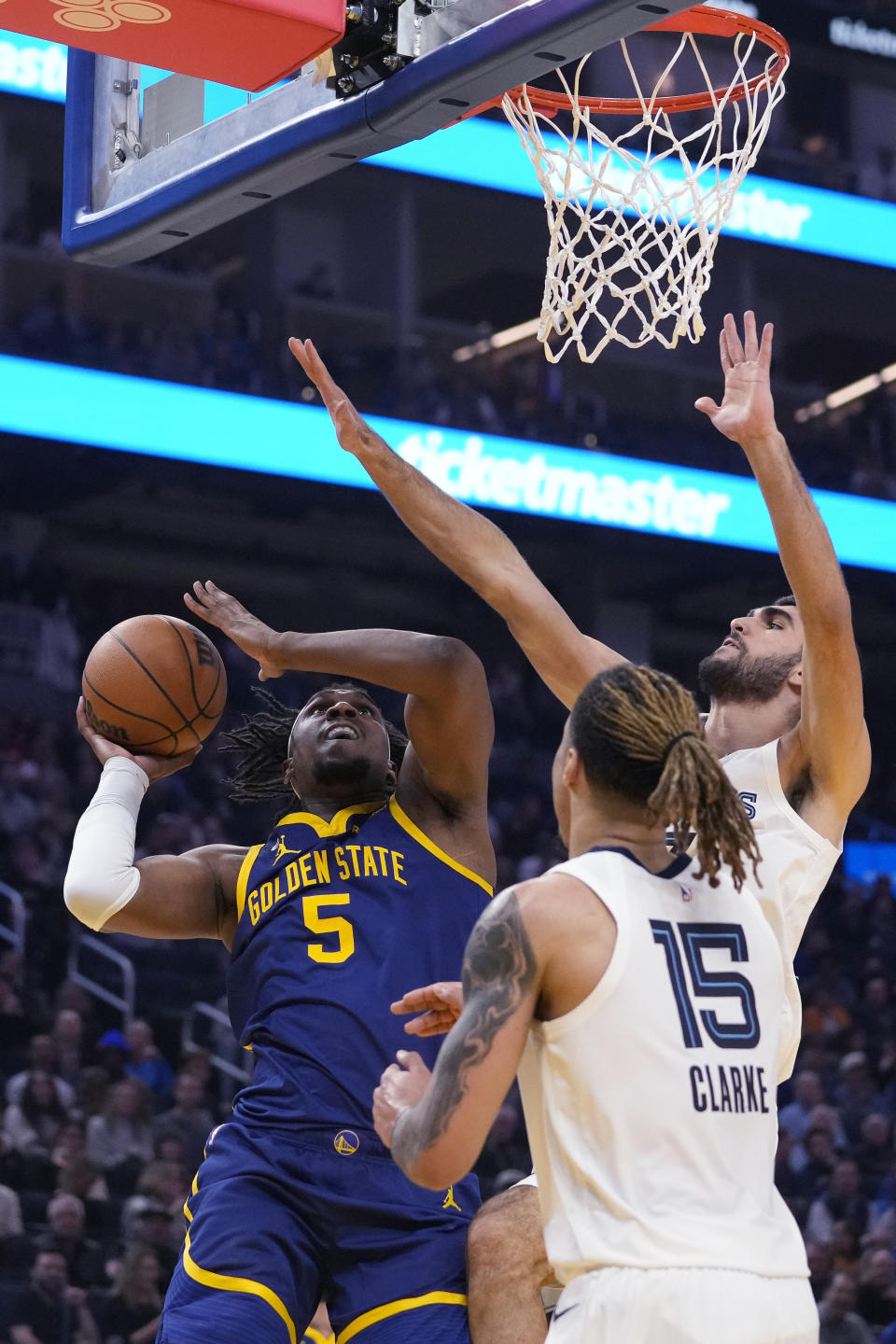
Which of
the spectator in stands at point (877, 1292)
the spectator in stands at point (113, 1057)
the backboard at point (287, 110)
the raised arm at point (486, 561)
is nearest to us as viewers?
the backboard at point (287, 110)

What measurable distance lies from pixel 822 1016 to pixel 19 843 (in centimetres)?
581

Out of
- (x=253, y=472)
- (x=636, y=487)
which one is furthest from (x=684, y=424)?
(x=253, y=472)

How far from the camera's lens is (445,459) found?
44.2 feet

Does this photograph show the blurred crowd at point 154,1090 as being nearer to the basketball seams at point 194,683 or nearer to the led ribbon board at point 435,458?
the led ribbon board at point 435,458

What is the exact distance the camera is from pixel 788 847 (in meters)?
3.14

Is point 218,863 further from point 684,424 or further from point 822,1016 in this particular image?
point 684,424

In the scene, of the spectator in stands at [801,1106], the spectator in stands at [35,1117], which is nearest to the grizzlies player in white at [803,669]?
the spectator in stands at [35,1117]

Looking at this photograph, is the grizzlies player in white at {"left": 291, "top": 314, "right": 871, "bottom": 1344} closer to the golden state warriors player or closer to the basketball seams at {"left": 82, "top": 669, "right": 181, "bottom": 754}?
the golden state warriors player

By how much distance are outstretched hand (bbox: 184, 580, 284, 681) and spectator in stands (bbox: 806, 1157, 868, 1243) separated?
7.30 meters

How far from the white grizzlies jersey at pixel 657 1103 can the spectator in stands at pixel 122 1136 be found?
6.62m

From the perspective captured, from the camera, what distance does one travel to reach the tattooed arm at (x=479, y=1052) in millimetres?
2273

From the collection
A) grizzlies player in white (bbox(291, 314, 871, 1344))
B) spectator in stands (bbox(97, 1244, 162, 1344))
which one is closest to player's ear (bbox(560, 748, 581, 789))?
grizzlies player in white (bbox(291, 314, 871, 1344))

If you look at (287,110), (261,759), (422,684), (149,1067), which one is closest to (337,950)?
(422,684)

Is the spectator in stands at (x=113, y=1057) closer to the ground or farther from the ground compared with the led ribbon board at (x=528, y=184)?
closer to the ground
